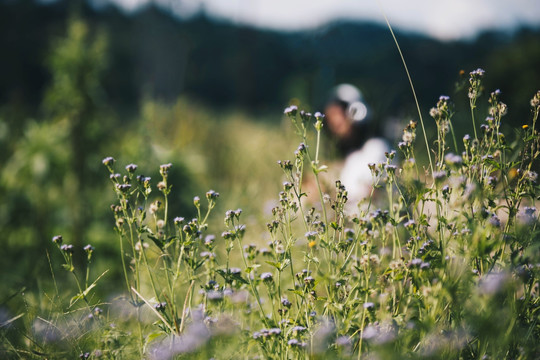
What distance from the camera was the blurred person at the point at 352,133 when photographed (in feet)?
13.5

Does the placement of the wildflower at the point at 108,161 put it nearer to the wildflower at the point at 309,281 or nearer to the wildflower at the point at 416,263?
the wildflower at the point at 309,281

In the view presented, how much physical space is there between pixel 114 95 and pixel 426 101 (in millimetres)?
15256

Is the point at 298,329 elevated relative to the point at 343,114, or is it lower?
lower

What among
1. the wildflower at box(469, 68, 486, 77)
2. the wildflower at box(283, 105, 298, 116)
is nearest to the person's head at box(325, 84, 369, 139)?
the wildflower at box(469, 68, 486, 77)

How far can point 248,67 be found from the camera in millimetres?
27922

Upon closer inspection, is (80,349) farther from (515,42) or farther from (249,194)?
(515,42)

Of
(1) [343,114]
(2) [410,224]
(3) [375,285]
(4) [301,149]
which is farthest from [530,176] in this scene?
(1) [343,114]

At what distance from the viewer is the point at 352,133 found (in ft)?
14.9

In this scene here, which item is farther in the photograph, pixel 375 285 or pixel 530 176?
pixel 375 285

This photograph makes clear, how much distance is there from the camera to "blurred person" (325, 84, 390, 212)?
13.5 feet

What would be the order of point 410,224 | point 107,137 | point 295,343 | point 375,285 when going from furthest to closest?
1. point 107,137
2. point 375,285
3. point 410,224
4. point 295,343

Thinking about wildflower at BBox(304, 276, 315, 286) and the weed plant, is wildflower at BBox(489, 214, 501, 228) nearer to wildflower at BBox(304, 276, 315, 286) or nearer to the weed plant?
the weed plant

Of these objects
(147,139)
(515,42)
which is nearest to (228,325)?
(147,139)

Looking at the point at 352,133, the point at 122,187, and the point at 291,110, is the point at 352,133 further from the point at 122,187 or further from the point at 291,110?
the point at 122,187
